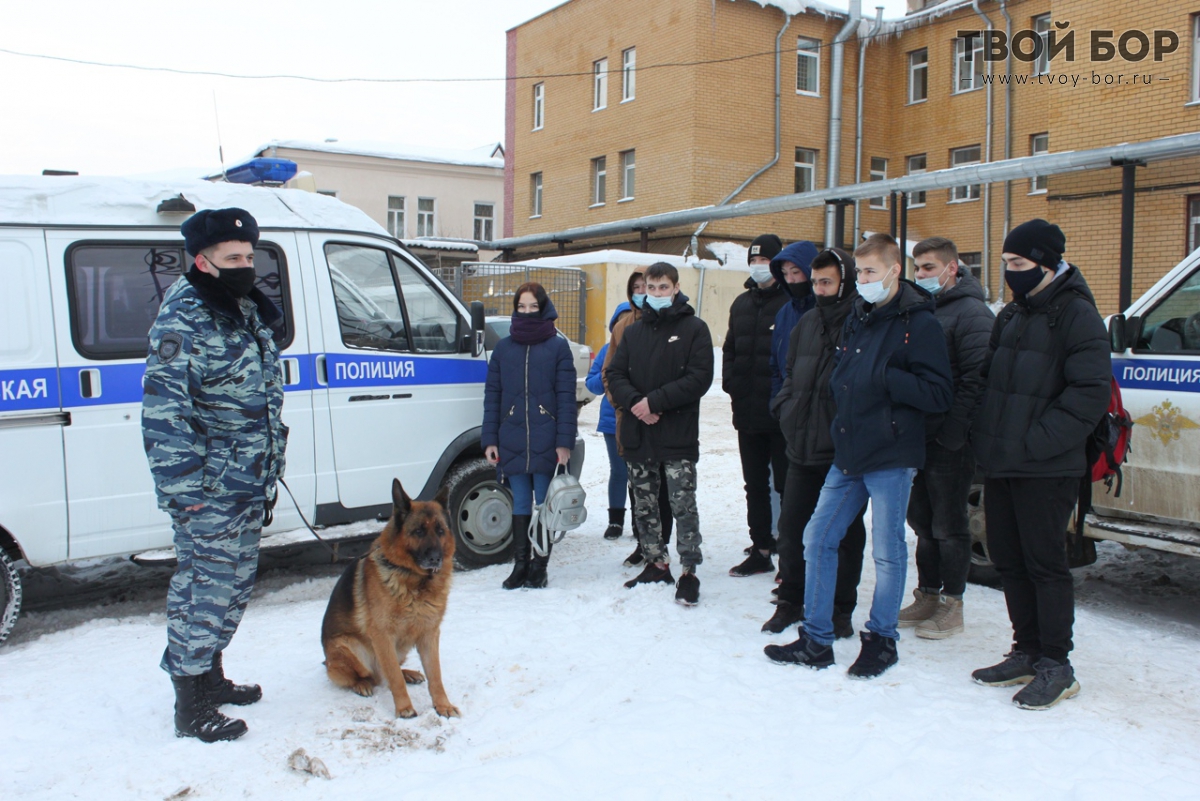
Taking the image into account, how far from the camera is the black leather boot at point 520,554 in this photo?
5.36 m

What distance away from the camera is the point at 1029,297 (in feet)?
12.3

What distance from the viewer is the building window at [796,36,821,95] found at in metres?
23.5

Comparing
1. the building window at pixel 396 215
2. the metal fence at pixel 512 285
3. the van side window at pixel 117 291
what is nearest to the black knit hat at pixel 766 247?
the van side window at pixel 117 291

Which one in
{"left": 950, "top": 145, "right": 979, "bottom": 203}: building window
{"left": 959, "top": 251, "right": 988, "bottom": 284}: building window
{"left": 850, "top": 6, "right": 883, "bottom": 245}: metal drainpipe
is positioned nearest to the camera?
{"left": 959, "top": 251, "right": 988, "bottom": 284}: building window

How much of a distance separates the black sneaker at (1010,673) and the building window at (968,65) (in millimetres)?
22576

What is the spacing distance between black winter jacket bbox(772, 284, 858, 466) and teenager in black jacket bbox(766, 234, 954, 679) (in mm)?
130

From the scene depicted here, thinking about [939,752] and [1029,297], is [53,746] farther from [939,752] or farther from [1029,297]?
[1029,297]

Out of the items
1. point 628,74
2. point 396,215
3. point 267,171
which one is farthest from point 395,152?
point 267,171

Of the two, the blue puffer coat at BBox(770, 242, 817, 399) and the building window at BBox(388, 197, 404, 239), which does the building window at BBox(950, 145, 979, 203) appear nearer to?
the blue puffer coat at BBox(770, 242, 817, 399)

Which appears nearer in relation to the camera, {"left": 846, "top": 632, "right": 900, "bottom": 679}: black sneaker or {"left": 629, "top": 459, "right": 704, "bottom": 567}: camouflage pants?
{"left": 846, "top": 632, "right": 900, "bottom": 679}: black sneaker

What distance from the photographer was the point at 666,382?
506 centimetres

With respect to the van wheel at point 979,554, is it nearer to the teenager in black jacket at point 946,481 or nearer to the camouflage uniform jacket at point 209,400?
the teenager in black jacket at point 946,481

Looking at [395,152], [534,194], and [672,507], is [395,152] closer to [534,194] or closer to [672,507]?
[534,194]

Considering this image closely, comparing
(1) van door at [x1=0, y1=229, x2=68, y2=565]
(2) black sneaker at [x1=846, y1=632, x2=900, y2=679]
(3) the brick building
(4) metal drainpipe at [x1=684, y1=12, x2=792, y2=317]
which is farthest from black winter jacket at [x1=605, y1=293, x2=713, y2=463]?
(3) the brick building
